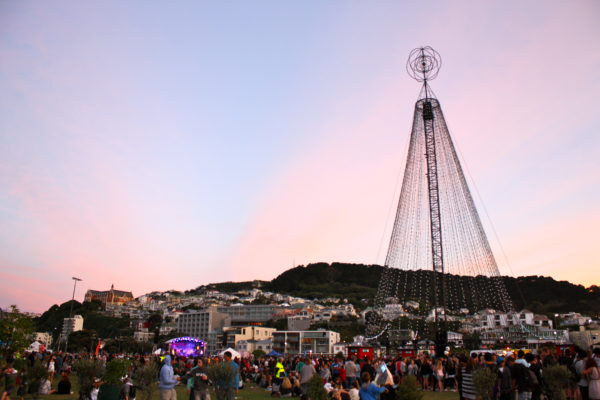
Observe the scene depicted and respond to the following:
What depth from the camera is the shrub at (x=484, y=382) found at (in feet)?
29.4

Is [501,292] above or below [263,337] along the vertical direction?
above

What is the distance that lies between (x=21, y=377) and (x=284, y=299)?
184740 mm

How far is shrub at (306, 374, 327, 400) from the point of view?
773cm

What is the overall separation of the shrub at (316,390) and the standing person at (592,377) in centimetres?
567

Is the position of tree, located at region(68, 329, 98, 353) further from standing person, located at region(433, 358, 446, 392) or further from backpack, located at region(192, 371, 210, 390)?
backpack, located at region(192, 371, 210, 390)

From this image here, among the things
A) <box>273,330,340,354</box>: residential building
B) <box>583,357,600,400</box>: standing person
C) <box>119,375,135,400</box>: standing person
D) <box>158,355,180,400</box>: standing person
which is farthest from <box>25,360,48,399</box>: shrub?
<box>273,330,340,354</box>: residential building

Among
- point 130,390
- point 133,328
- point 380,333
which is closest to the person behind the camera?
point 130,390

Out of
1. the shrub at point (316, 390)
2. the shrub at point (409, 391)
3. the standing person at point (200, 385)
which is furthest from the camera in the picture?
the standing person at point (200, 385)

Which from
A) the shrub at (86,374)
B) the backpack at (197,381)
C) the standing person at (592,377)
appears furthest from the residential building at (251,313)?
the standing person at (592,377)

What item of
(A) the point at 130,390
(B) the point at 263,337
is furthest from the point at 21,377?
(B) the point at 263,337

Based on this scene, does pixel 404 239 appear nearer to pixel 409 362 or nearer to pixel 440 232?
pixel 440 232

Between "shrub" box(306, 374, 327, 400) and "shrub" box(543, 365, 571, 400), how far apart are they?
5342 mm

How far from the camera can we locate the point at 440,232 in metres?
33.9

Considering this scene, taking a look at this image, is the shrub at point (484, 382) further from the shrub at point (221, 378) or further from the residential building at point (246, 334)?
the residential building at point (246, 334)
